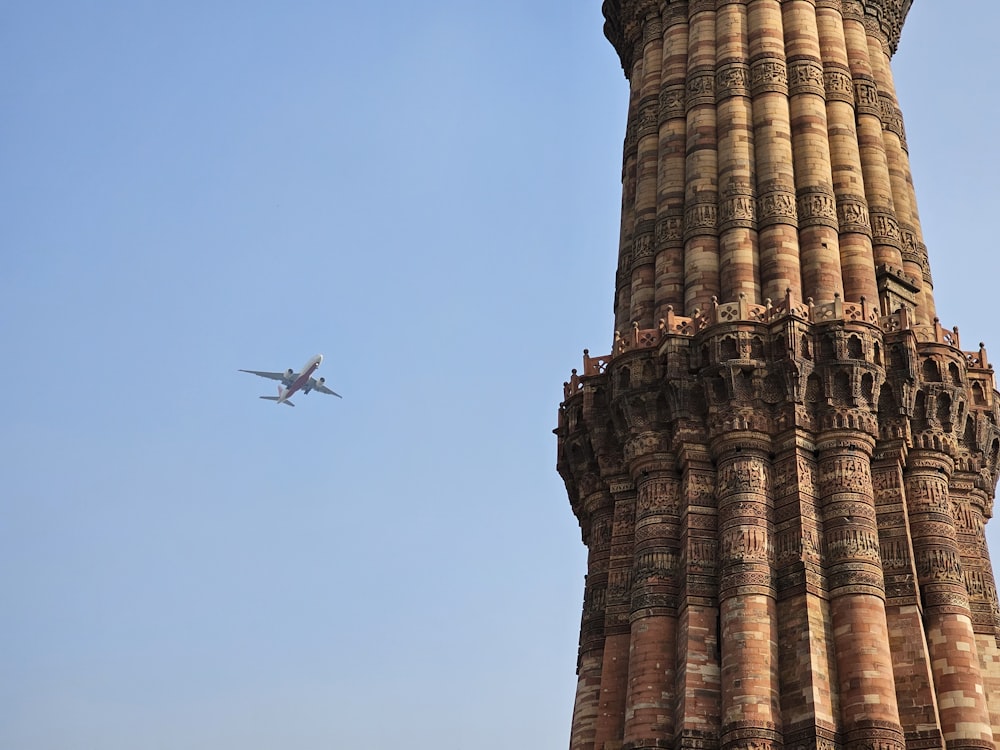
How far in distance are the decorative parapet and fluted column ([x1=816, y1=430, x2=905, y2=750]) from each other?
1920 mm

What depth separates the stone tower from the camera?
732 inches

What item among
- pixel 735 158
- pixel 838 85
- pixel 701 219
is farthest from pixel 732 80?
pixel 701 219

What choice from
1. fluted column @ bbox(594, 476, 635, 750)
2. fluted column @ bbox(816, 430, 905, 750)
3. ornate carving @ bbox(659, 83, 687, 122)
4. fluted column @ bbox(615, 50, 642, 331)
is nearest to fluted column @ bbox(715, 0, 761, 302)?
ornate carving @ bbox(659, 83, 687, 122)

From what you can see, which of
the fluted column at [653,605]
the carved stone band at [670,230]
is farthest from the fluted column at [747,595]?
the carved stone band at [670,230]

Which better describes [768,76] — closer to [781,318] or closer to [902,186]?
[902,186]

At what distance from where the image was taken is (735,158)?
24422 mm

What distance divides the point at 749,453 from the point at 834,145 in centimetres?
702

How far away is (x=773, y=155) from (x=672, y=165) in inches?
74.7

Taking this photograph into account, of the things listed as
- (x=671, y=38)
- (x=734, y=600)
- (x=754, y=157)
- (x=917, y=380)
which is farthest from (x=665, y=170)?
(x=734, y=600)

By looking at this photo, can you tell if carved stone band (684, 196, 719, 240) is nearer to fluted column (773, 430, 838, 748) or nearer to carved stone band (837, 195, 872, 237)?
carved stone band (837, 195, 872, 237)

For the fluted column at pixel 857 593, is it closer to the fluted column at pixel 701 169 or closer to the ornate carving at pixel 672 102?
the fluted column at pixel 701 169

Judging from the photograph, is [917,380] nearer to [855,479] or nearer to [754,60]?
[855,479]

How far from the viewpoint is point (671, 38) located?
2767 centimetres

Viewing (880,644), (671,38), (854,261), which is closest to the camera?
(880,644)
